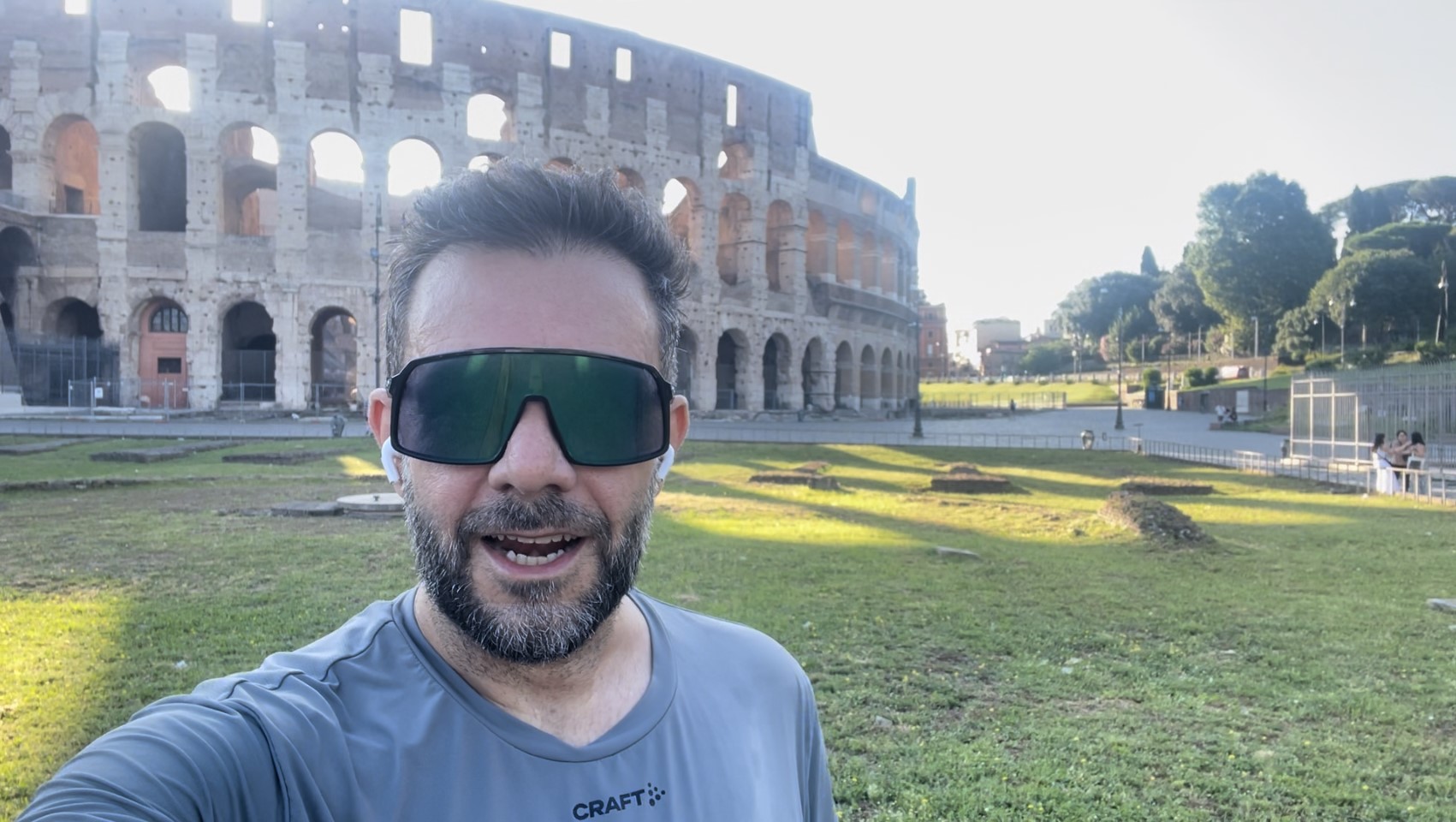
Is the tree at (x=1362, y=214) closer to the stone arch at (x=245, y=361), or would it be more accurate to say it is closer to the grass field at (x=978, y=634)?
the grass field at (x=978, y=634)

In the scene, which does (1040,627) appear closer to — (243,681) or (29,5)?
(243,681)

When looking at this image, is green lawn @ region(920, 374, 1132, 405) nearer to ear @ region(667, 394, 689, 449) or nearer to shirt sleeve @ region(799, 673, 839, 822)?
shirt sleeve @ region(799, 673, 839, 822)

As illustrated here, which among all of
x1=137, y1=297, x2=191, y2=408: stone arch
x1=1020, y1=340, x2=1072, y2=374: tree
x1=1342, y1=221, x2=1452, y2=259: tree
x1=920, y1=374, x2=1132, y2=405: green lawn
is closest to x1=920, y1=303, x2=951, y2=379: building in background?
x1=1020, y1=340, x2=1072, y2=374: tree

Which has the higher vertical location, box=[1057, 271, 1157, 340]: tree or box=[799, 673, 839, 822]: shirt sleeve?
box=[1057, 271, 1157, 340]: tree

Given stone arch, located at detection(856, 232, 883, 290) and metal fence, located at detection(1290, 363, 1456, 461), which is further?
stone arch, located at detection(856, 232, 883, 290)

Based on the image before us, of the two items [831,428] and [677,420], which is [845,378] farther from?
[677,420]

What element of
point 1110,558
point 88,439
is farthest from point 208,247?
point 1110,558

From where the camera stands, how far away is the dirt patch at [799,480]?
16.5m

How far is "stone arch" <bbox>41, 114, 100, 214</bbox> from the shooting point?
2973 cm

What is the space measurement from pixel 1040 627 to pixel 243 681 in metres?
6.19

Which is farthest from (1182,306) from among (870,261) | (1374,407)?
(1374,407)

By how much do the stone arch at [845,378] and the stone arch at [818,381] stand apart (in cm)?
134

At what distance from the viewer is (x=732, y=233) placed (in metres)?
41.2

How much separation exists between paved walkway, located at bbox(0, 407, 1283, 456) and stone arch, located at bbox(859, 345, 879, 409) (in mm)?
3471
